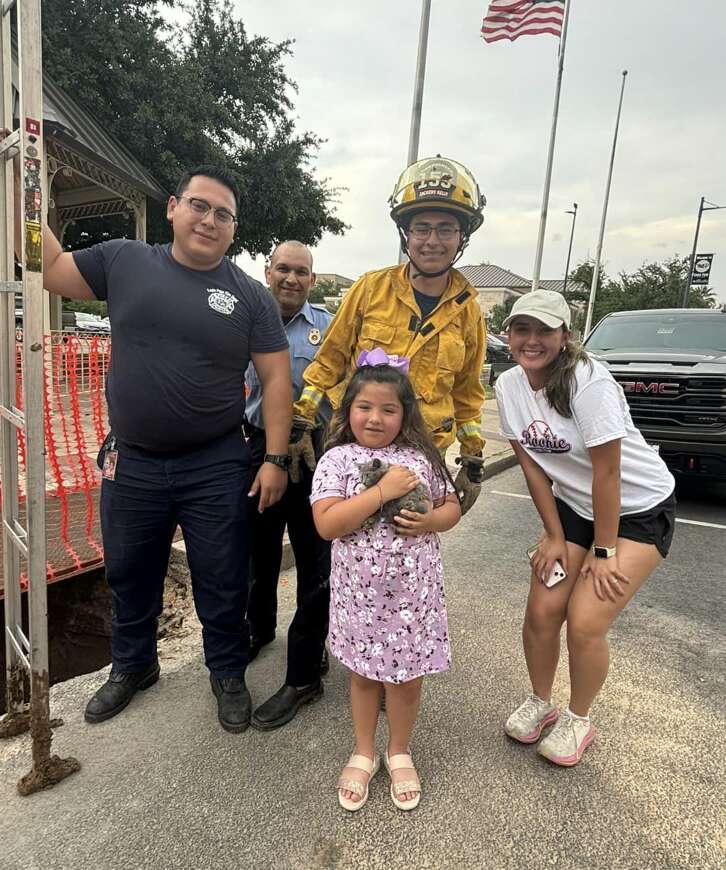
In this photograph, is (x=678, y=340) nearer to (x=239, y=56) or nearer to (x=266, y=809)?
(x=266, y=809)

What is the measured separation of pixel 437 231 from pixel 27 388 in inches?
61.7

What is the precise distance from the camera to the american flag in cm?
1101

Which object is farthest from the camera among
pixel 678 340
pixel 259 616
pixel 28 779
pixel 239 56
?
pixel 239 56

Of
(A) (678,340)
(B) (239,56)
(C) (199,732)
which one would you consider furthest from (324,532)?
(B) (239,56)

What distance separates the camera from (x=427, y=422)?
2.31 metres

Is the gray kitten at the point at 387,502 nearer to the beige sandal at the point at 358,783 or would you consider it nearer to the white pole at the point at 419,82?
the beige sandal at the point at 358,783

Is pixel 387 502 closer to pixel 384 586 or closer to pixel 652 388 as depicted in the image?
pixel 384 586

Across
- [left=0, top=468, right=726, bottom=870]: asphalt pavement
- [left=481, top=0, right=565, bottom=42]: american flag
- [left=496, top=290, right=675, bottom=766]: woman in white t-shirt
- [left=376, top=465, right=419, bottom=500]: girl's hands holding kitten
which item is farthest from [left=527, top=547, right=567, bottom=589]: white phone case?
[left=481, top=0, right=565, bottom=42]: american flag

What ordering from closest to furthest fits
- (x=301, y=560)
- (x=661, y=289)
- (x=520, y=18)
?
(x=301, y=560), (x=520, y=18), (x=661, y=289)

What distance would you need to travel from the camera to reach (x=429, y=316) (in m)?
2.32

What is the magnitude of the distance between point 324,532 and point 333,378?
2.73 feet

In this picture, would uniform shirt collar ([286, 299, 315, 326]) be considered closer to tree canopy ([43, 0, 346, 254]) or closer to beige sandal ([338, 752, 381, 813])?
beige sandal ([338, 752, 381, 813])

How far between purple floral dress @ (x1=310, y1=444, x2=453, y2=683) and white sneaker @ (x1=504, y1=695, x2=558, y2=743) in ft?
2.05

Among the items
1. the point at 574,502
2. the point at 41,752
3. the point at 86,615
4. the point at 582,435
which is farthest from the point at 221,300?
the point at 86,615
